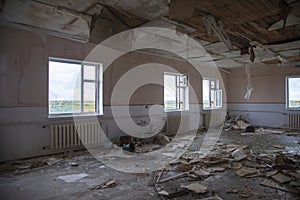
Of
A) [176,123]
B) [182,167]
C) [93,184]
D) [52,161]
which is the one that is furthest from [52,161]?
[176,123]

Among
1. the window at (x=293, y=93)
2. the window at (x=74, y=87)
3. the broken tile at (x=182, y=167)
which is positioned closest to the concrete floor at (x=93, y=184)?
the broken tile at (x=182, y=167)

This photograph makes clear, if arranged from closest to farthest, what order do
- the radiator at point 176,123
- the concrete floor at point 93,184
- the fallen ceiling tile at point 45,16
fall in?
the concrete floor at point 93,184 → the fallen ceiling tile at point 45,16 → the radiator at point 176,123

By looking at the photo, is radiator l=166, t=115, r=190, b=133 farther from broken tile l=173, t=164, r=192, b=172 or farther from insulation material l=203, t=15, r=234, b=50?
insulation material l=203, t=15, r=234, b=50

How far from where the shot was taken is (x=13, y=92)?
4691 mm

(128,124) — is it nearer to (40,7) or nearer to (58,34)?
(58,34)

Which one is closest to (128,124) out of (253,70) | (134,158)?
(134,158)

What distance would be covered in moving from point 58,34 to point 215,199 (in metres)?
4.71

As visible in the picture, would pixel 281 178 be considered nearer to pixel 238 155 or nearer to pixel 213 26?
pixel 238 155

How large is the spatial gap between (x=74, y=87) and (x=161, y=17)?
2.97 meters

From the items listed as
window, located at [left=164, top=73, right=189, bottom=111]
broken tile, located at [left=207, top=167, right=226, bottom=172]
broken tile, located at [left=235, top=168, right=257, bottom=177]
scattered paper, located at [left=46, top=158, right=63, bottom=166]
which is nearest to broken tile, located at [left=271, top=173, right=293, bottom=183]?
broken tile, located at [left=235, top=168, right=257, bottom=177]

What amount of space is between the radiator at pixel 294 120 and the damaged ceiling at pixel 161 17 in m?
4.60

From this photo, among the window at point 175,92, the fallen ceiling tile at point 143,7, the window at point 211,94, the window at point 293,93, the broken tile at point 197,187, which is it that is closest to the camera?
the broken tile at point 197,187

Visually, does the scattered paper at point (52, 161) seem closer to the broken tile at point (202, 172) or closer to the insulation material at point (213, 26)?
the broken tile at point (202, 172)

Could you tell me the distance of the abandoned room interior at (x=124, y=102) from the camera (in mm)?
3551
